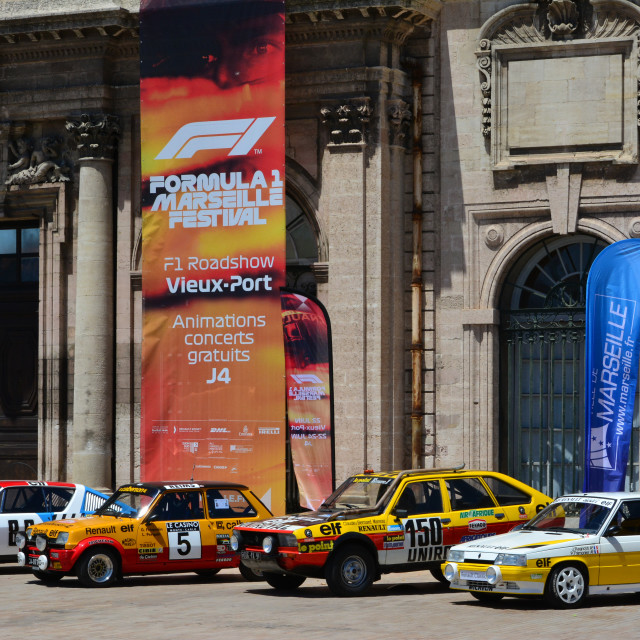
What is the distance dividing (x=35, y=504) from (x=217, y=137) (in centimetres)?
791

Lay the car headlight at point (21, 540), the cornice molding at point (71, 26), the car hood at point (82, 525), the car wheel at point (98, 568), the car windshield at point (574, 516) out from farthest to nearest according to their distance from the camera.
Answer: the cornice molding at point (71, 26)
the car headlight at point (21, 540)
the car hood at point (82, 525)
the car wheel at point (98, 568)
the car windshield at point (574, 516)

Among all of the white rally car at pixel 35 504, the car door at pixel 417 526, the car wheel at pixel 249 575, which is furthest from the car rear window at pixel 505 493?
the white rally car at pixel 35 504

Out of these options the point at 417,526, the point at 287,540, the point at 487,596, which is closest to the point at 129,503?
the point at 287,540

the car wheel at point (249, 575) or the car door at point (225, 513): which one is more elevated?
the car door at point (225, 513)

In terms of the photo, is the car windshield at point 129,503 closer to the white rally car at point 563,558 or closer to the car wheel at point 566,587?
the white rally car at point 563,558

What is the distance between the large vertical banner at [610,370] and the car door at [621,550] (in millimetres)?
4140

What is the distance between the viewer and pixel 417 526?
18172mm

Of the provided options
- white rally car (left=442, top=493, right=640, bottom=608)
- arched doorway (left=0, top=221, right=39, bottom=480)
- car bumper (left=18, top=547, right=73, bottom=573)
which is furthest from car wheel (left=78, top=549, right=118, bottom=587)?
arched doorway (left=0, top=221, right=39, bottom=480)

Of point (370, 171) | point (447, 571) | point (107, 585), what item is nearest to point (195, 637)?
point (447, 571)

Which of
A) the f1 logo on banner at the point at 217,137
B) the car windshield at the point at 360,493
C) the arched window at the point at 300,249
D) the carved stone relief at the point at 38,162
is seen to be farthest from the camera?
the carved stone relief at the point at 38,162

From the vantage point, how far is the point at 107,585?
19.0m

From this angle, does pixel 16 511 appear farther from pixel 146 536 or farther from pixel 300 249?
pixel 300 249

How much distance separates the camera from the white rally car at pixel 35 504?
67.9 feet

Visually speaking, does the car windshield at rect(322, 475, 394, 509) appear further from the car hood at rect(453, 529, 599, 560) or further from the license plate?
the license plate
